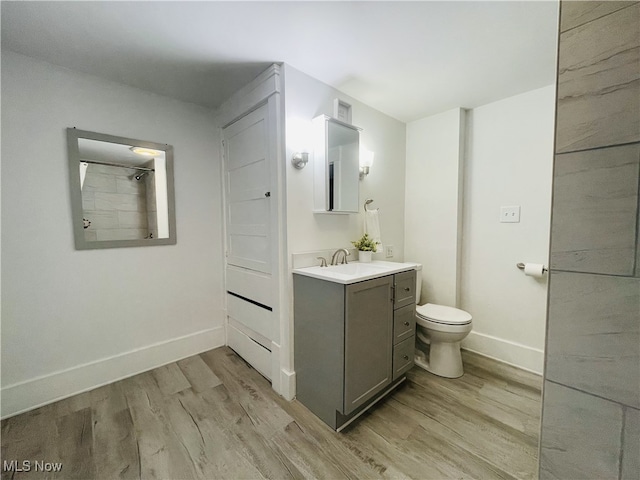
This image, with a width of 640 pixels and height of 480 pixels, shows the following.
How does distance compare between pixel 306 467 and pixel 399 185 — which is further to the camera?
pixel 399 185

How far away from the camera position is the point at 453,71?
69.2 inches

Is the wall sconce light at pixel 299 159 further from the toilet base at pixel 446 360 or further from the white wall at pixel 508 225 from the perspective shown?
the toilet base at pixel 446 360

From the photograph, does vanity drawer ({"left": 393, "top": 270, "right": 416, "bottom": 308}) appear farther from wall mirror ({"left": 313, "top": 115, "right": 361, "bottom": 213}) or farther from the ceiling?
the ceiling

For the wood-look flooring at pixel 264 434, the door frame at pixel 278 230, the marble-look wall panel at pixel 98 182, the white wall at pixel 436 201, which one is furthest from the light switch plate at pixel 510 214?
the marble-look wall panel at pixel 98 182

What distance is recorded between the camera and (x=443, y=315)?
2000 mm

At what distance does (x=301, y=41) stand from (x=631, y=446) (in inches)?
78.9

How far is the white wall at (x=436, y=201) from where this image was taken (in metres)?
2.34

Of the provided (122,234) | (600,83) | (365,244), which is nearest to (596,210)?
(600,83)

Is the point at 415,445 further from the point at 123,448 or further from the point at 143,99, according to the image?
the point at 143,99

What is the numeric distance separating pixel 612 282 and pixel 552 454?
48cm

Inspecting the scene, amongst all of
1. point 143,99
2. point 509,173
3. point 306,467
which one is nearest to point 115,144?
point 143,99

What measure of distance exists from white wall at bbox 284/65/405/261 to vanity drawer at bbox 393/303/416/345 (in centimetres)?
67

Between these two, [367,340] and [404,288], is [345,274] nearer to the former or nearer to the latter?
[367,340]

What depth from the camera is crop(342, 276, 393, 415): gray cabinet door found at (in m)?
1.41
